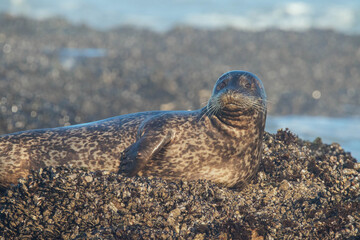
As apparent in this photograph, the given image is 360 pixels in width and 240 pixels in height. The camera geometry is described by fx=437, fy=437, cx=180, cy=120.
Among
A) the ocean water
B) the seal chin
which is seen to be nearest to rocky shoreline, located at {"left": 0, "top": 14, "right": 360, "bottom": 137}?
the ocean water

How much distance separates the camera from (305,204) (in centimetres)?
466

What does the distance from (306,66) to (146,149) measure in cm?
2092

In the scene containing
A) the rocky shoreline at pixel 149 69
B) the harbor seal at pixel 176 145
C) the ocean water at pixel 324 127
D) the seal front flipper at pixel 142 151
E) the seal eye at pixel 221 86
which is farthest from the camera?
the rocky shoreline at pixel 149 69

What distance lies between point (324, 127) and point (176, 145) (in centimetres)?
1119

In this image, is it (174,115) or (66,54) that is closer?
(174,115)

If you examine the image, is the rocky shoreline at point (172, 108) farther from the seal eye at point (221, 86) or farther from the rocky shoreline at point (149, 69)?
the seal eye at point (221, 86)

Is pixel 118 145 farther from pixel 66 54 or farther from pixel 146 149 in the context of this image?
pixel 66 54

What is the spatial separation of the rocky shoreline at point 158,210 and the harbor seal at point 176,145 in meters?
0.21

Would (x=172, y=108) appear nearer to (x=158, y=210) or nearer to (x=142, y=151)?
(x=142, y=151)

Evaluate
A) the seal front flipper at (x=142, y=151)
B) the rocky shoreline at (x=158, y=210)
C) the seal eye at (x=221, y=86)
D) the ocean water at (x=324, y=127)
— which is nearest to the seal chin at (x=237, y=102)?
the seal eye at (x=221, y=86)

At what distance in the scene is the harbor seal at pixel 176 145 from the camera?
4602mm

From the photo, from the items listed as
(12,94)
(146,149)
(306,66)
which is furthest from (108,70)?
(146,149)

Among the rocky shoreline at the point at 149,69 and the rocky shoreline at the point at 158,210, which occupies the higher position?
the rocky shoreline at the point at 149,69

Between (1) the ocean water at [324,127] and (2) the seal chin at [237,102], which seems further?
(1) the ocean water at [324,127]
